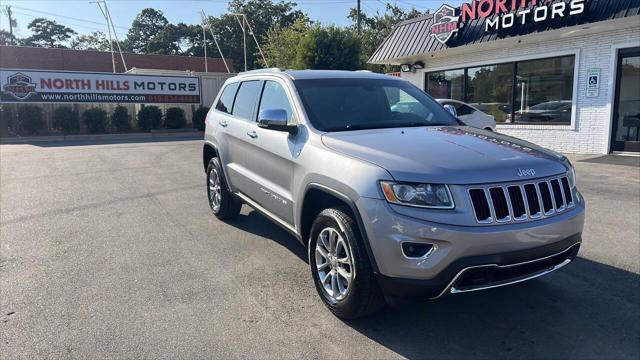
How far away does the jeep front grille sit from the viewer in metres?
3.02

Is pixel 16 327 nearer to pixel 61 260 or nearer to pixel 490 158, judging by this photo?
pixel 61 260

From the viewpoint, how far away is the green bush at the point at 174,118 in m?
24.6

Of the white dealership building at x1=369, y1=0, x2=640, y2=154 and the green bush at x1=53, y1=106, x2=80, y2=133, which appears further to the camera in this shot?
the green bush at x1=53, y1=106, x2=80, y2=133

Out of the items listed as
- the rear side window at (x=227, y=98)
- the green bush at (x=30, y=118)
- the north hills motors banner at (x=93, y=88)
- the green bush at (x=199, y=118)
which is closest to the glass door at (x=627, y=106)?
the rear side window at (x=227, y=98)

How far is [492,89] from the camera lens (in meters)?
15.5

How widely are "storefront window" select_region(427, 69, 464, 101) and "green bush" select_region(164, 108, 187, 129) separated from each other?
43.2 feet

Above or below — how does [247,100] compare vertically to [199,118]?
above

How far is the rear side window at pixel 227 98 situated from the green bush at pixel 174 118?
755 inches

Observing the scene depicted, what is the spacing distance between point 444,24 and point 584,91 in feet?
→ 14.8

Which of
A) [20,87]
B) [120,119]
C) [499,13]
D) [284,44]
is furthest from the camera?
[284,44]

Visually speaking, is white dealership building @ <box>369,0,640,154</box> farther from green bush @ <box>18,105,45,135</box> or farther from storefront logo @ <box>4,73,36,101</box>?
storefront logo @ <box>4,73,36,101</box>

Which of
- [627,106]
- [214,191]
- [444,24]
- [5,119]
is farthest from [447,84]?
[5,119]

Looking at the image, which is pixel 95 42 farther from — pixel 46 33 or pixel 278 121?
pixel 278 121

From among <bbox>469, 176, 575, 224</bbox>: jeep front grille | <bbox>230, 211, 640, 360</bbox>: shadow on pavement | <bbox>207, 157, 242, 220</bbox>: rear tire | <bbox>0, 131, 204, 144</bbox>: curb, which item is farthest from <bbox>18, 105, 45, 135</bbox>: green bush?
<bbox>469, 176, 575, 224</bbox>: jeep front grille
